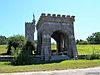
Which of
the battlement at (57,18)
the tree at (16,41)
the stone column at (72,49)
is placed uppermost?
the battlement at (57,18)

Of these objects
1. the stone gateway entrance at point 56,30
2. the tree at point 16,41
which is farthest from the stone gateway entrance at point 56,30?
the tree at point 16,41

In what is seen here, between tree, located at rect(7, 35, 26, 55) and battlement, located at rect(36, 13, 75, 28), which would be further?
tree, located at rect(7, 35, 26, 55)

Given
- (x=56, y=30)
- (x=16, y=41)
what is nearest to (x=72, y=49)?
(x=56, y=30)

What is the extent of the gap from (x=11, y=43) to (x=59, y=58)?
1038 cm

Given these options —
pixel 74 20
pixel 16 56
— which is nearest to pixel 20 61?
pixel 16 56

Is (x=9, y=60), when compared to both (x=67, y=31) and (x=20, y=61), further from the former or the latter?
(x=67, y=31)

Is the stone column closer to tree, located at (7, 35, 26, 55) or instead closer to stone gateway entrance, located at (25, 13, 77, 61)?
stone gateway entrance, located at (25, 13, 77, 61)

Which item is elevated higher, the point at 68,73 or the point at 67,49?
the point at 67,49

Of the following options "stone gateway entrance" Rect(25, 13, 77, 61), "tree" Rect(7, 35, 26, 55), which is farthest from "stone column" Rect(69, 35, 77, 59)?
"tree" Rect(7, 35, 26, 55)

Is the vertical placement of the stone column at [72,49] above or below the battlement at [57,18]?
below

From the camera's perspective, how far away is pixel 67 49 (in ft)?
105

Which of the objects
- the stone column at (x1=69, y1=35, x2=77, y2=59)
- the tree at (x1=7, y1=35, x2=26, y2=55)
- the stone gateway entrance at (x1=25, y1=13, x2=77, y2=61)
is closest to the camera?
the stone gateway entrance at (x1=25, y1=13, x2=77, y2=61)

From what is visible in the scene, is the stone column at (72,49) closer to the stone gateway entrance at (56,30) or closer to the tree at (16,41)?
the stone gateway entrance at (56,30)

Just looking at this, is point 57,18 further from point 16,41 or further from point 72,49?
point 16,41
